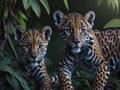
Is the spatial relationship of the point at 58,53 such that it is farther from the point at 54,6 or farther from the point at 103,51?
the point at 103,51

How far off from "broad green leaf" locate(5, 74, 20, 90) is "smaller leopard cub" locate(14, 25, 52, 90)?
21cm

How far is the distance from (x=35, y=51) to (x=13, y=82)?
52cm

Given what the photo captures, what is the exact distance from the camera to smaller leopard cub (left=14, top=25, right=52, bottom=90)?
22.3ft

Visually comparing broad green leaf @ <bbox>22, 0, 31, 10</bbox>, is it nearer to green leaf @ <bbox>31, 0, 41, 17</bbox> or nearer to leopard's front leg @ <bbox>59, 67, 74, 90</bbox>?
green leaf @ <bbox>31, 0, 41, 17</bbox>

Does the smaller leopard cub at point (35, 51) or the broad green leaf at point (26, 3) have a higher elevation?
the broad green leaf at point (26, 3)

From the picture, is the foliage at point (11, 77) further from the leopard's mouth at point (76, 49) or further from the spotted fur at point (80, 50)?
the leopard's mouth at point (76, 49)

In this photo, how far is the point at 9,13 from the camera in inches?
287

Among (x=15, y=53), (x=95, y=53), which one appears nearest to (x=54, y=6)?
(x=15, y=53)

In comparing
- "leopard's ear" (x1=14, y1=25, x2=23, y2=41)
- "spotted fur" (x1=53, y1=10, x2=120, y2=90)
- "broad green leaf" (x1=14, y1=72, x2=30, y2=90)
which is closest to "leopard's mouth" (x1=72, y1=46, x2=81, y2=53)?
"spotted fur" (x1=53, y1=10, x2=120, y2=90)

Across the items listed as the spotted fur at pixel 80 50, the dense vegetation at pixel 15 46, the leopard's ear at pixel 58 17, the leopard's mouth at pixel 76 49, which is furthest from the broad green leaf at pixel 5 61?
the leopard's mouth at pixel 76 49

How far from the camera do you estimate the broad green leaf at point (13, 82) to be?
23.1 feet

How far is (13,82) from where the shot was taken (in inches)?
278

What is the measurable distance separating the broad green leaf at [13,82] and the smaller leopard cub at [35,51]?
8.1 inches

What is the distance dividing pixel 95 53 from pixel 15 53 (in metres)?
1.15
